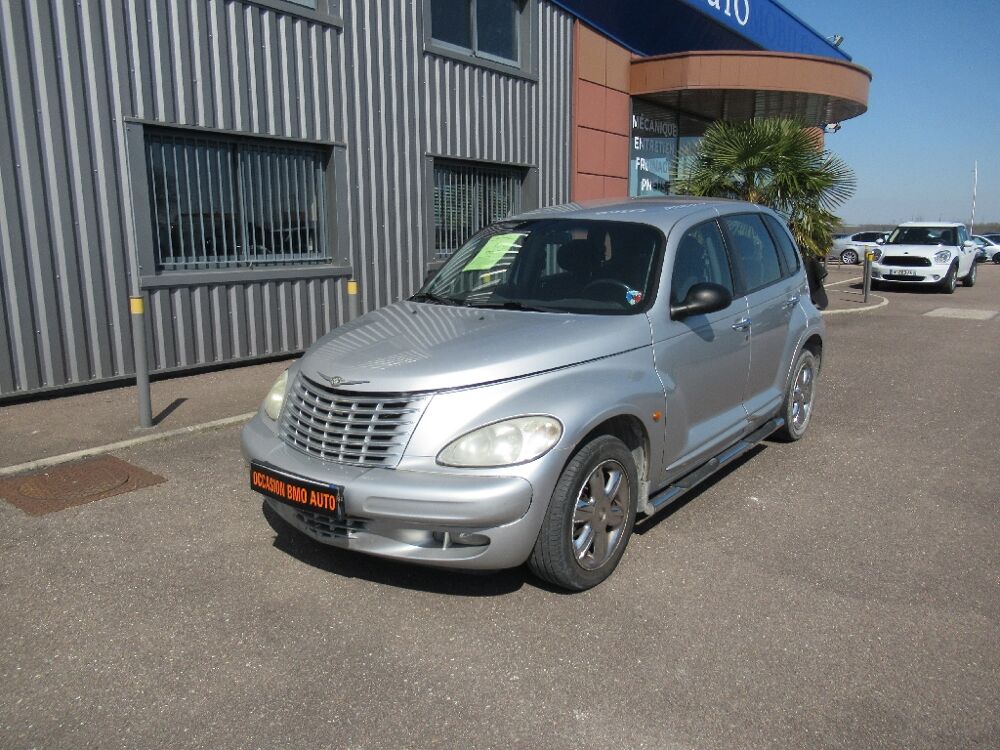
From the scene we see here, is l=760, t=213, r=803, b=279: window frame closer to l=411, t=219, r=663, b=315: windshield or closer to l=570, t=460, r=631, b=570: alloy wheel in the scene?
l=411, t=219, r=663, b=315: windshield

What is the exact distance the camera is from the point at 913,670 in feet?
10.5

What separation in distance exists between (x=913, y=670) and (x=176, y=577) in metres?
3.26

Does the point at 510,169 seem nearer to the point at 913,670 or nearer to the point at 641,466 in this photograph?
the point at 641,466

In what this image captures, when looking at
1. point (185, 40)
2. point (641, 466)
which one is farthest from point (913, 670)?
point (185, 40)

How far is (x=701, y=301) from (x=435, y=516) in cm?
190

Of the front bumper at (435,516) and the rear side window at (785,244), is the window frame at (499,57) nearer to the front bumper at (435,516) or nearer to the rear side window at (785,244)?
the rear side window at (785,244)

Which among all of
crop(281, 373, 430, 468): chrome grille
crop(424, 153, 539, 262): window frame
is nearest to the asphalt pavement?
crop(281, 373, 430, 468): chrome grille

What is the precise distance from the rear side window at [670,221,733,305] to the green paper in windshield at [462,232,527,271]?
1015 millimetres

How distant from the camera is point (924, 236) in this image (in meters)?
21.0

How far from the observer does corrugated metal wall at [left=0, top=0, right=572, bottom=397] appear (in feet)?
23.3

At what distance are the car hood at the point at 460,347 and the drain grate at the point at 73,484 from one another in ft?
6.34

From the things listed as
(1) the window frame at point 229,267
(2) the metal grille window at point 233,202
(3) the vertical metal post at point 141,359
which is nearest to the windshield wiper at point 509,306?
(3) the vertical metal post at point 141,359

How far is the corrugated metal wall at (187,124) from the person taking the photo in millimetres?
7109

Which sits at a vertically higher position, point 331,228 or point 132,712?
point 331,228
